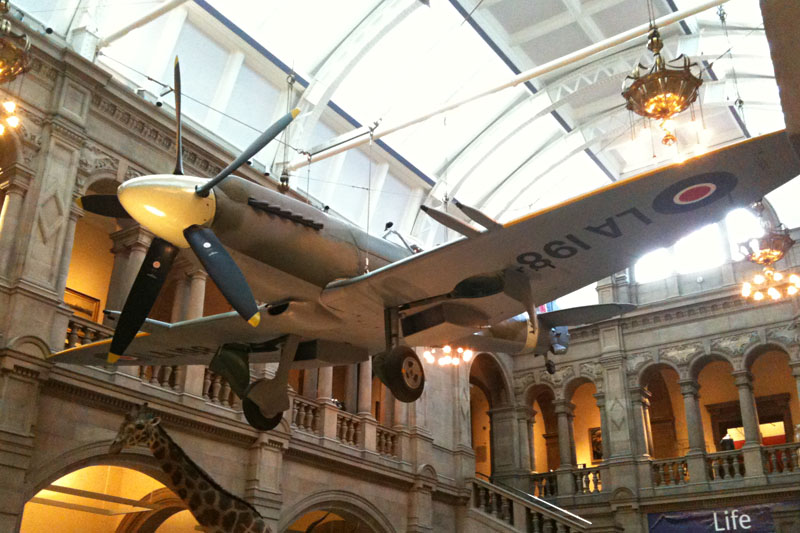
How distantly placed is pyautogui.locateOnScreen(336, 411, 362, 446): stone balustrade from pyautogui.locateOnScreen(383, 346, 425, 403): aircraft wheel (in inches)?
365

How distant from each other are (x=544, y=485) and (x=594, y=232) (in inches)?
656

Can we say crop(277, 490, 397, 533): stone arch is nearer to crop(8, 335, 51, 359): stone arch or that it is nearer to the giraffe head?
the giraffe head

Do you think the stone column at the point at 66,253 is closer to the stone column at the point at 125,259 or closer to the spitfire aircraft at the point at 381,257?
the stone column at the point at 125,259

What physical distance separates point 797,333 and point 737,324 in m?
1.62

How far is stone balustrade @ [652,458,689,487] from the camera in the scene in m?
A: 20.9

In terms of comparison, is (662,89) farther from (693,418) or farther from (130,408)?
(693,418)

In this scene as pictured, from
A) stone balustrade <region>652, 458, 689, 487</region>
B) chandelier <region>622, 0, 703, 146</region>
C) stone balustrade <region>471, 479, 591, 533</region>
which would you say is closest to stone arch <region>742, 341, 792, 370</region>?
stone balustrade <region>652, 458, 689, 487</region>

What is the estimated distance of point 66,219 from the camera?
12.9 m

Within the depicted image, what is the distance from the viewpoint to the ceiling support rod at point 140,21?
13.5 m

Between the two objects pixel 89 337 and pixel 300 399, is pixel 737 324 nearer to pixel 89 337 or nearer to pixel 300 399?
pixel 300 399

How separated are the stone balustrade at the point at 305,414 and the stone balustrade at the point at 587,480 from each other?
8.87 m

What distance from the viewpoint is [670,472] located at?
68.9ft

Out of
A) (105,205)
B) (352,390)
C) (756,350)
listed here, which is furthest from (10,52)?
(756,350)

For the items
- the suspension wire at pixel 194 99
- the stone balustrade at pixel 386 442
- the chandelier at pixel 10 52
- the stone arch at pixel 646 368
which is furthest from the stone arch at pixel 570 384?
the chandelier at pixel 10 52
